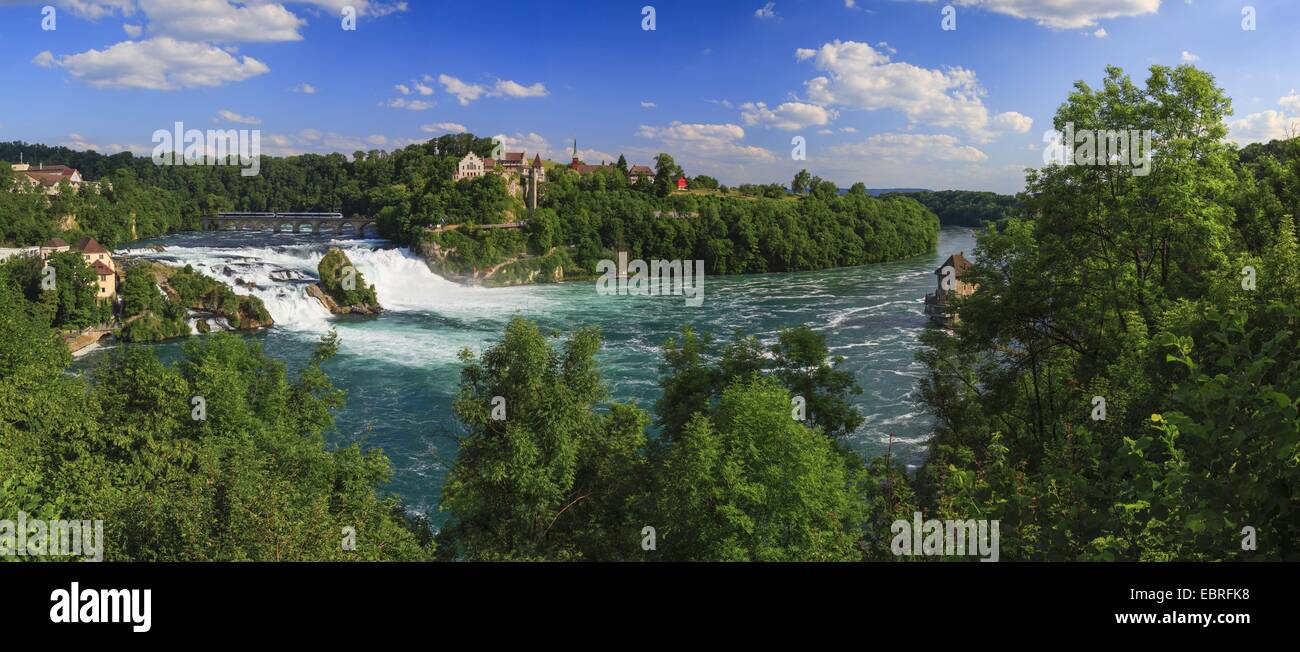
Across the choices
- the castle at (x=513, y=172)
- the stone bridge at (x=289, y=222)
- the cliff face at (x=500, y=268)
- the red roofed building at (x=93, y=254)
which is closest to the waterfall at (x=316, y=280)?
the cliff face at (x=500, y=268)

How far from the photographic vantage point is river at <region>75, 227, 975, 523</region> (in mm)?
20656

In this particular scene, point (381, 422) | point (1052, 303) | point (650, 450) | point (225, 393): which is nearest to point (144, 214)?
point (381, 422)

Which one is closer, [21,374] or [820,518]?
[820,518]

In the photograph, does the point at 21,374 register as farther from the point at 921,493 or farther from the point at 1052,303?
the point at 1052,303

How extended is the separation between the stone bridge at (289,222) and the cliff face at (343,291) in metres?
26.2

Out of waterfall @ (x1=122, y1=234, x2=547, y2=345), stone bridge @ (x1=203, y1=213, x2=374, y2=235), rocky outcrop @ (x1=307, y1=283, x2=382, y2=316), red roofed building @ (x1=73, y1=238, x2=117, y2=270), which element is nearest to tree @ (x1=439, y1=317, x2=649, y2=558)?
waterfall @ (x1=122, y1=234, x2=547, y2=345)

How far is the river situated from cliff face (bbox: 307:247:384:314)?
89 cm

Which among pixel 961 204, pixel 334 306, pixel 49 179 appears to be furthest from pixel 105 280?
pixel 961 204

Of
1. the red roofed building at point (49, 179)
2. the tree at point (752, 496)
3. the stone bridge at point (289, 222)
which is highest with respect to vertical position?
the red roofed building at point (49, 179)

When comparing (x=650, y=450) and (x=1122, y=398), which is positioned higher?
(x=1122, y=398)

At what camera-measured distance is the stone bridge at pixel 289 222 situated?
68.9 metres

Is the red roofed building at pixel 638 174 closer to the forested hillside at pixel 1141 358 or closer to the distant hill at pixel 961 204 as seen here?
the distant hill at pixel 961 204
